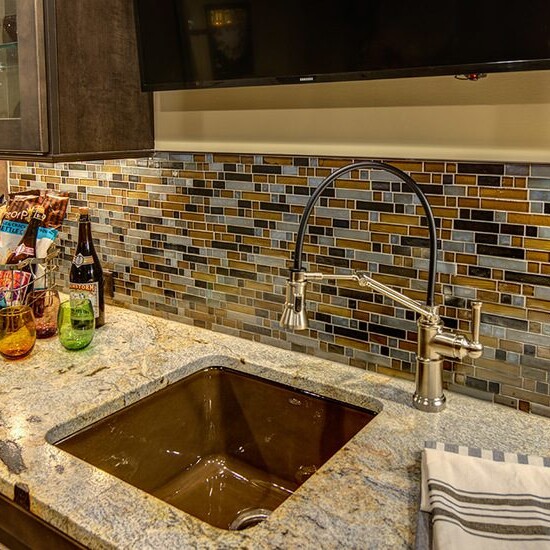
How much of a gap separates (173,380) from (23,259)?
20.6 inches

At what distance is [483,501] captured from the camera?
804 millimetres

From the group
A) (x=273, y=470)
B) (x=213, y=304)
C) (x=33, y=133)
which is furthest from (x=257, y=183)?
(x=273, y=470)

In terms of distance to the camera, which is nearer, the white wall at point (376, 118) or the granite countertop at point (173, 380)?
the granite countertop at point (173, 380)

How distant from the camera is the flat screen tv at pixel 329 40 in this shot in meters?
0.93

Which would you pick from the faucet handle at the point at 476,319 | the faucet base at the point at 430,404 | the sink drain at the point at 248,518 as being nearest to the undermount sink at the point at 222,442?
the sink drain at the point at 248,518

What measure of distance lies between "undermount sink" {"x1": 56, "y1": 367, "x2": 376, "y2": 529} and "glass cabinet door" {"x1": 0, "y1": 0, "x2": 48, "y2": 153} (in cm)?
64

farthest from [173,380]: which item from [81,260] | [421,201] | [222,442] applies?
[421,201]

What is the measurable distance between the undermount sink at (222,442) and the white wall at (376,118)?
1.72 feet

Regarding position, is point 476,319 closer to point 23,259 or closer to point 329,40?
point 329,40

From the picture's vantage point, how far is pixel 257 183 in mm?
1396

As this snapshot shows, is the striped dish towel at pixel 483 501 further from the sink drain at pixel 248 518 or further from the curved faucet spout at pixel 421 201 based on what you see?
the sink drain at pixel 248 518

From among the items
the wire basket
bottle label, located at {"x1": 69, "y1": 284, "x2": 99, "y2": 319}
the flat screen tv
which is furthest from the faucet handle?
the wire basket

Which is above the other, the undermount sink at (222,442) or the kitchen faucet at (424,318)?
the kitchen faucet at (424,318)

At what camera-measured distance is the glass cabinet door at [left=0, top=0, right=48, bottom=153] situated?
1283mm
